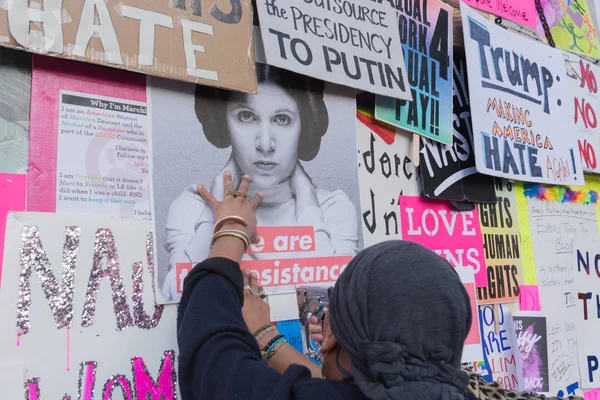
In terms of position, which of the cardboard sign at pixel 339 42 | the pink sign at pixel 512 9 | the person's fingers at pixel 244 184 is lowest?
the person's fingers at pixel 244 184

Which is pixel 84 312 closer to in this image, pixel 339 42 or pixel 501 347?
pixel 339 42

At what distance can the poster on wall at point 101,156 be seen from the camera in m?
1.00

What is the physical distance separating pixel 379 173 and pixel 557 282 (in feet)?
2.84

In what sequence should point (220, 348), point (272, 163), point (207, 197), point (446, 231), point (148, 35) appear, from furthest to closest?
point (446, 231) → point (272, 163) → point (207, 197) → point (148, 35) → point (220, 348)

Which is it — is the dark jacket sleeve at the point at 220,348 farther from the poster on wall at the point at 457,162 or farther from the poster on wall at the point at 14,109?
the poster on wall at the point at 457,162

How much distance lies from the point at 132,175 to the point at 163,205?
0.08 meters

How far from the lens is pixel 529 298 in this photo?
1793 mm

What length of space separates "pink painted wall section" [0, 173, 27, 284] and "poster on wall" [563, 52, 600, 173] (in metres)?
1.75

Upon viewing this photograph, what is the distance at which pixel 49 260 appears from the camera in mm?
961

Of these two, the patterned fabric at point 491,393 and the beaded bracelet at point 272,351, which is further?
the beaded bracelet at point 272,351

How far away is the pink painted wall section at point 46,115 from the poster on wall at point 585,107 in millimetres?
1658

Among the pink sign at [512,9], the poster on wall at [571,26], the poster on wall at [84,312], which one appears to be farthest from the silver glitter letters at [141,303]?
the poster on wall at [571,26]

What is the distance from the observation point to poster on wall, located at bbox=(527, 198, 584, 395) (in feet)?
5.99

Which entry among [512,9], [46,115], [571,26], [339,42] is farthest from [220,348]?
[571,26]
